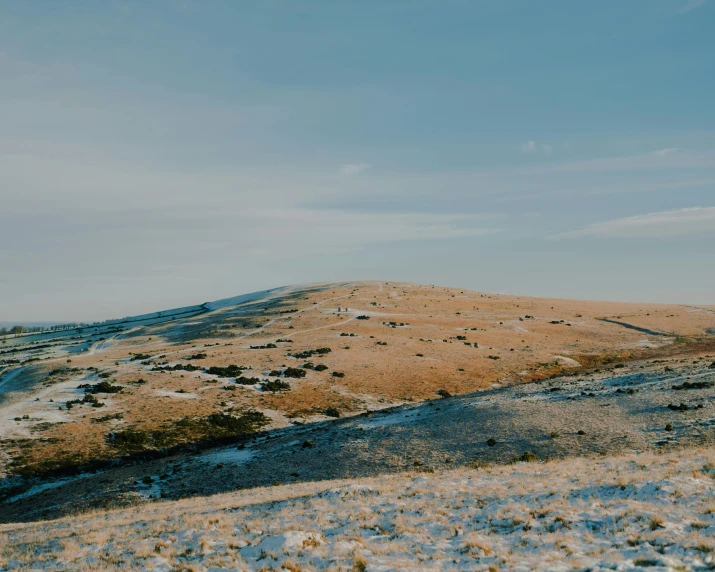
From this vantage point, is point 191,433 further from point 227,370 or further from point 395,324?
point 395,324

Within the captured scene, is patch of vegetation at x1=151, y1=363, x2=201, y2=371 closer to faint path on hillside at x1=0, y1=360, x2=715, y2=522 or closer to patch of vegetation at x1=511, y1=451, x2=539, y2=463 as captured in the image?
faint path on hillside at x1=0, y1=360, x2=715, y2=522

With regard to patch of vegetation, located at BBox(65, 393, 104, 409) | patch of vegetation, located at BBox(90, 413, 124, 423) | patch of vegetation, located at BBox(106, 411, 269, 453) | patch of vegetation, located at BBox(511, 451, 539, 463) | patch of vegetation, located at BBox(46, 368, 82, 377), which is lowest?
patch of vegetation, located at BBox(106, 411, 269, 453)

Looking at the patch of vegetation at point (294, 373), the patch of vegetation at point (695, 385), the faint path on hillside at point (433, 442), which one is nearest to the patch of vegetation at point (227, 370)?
the patch of vegetation at point (294, 373)

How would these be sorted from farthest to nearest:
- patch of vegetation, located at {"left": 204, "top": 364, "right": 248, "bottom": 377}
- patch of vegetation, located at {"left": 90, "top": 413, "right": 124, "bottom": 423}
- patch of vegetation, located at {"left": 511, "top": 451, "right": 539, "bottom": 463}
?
1. patch of vegetation, located at {"left": 204, "top": 364, "right": 248, "bottom": 377}
2. patch of vegetation, located at {"left": 90, "top": 413, "right": 124, "bottom": 423}
3. patch of vegetation, located at {"left": 511, "top": 451, "right": 539, "bottom": 463}

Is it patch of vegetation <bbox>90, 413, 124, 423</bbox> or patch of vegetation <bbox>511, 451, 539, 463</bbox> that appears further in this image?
patch of vegetation <bbox>90, 413, 124, 423</bbox>

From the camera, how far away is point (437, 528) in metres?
16.1

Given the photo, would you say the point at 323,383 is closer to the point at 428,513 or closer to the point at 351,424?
the point at 351,424

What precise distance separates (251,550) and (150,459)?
2812 cm

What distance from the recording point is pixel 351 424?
41.9 metres

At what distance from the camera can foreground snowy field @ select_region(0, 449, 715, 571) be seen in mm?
13125

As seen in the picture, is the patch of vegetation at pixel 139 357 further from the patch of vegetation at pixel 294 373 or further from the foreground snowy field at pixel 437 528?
the foreground snowy field at pixel 437 528

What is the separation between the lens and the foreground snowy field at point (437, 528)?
13.1 metres

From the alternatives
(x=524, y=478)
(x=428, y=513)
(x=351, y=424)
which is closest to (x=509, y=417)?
(x=351, y=424)

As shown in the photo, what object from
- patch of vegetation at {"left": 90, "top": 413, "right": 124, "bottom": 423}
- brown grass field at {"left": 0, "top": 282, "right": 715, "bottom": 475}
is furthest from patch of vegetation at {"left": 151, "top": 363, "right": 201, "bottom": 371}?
patch of vegetation at {"left": 90, "top": 413, "right": 124, "bottom": 423}
